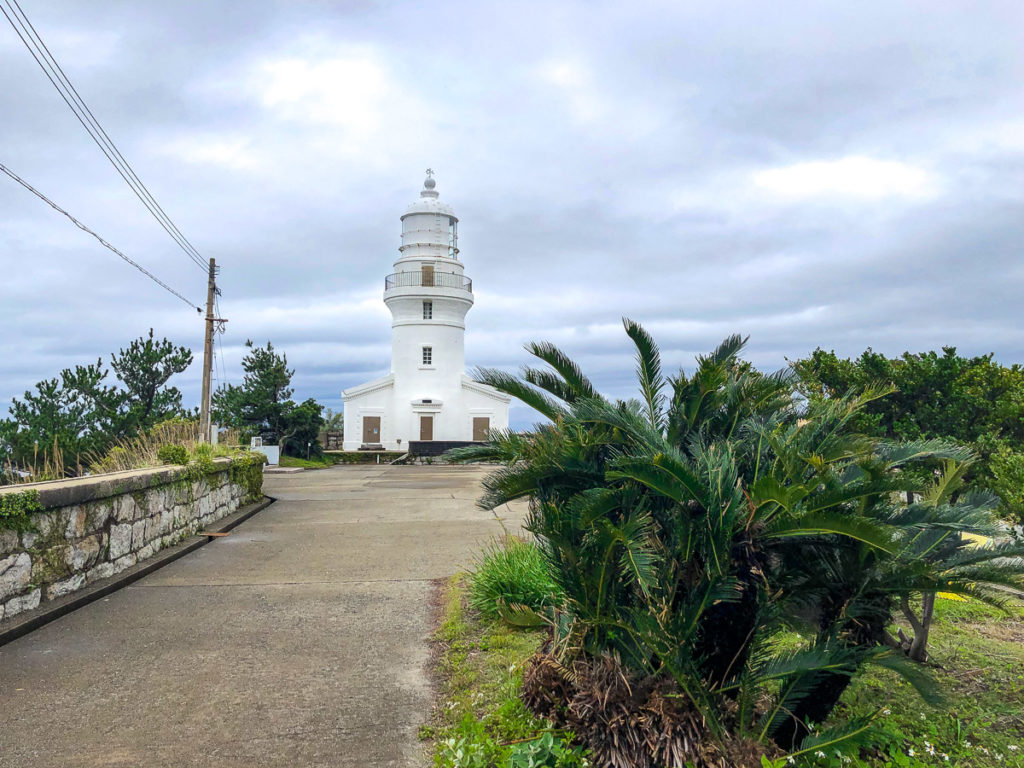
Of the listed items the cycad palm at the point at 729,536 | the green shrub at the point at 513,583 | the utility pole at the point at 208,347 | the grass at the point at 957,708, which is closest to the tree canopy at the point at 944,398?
the grass at the point at 957,708

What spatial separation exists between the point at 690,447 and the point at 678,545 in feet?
1.93

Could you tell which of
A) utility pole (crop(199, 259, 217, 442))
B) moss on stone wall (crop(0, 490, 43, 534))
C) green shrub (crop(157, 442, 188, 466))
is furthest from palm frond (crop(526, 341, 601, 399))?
utility pole (crop(199, 259, 217, 442))

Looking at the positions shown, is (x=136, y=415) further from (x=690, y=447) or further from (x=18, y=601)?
(x=690, y=447)

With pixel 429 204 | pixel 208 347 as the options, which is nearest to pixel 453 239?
pixel 429 204

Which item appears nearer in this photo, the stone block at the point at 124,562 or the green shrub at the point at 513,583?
the green shrub at the point at 513,583

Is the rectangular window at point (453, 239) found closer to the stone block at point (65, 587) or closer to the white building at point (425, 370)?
the white building at point (425, 370)

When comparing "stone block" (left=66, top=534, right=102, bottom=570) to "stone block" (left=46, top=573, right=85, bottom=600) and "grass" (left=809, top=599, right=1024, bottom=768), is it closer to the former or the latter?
"stone block" (left=46, top=573, right=85, bottom=600)

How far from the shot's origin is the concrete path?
3.70m

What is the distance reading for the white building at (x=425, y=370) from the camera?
3966cm

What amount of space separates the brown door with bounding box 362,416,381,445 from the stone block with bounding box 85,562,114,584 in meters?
33.3

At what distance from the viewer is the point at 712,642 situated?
344cm

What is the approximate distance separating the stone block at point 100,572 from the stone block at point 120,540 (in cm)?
11

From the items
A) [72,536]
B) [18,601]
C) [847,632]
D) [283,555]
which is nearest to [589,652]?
[847,632]

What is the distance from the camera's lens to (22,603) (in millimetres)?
A: 5691
